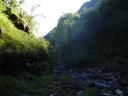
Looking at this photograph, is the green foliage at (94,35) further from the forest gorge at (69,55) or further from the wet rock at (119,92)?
the wet rock at (119,92)

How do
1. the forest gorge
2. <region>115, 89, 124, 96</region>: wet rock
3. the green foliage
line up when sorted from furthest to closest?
the green foliage
the forest gorge
<region>115, 89, 124, 96</region>: wet rock

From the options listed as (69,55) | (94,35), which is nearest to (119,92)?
(69,55)

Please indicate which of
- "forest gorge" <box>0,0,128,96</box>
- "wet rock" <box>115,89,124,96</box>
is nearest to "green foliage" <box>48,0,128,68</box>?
"forest gorge" <box>0,0,128,96</box>

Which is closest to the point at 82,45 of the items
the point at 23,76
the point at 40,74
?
the point at 40,74

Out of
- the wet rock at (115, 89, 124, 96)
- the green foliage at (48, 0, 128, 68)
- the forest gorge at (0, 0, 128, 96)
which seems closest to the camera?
the wet rock at (115, 89, 124, 96)

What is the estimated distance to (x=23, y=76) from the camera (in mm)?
28812

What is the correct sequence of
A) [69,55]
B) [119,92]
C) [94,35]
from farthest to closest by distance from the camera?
1. [94,35]
2. [69,55]
3. [119,92]

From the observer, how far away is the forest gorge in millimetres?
25250

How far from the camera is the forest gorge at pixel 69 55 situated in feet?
82.8

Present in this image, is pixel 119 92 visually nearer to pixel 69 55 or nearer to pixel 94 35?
pixel 69 55

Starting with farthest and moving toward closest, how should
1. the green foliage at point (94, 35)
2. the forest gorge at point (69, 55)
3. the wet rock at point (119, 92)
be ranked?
the green foliage at point (94, 35), the forest gorge at point (69, 55), the wet rock at point (119, 92)

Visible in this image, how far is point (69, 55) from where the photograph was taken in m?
66.6

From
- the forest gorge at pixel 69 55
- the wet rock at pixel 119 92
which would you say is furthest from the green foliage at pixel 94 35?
the wet rock at pixel 119 92

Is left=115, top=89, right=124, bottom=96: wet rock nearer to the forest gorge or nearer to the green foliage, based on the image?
the forest gorge
